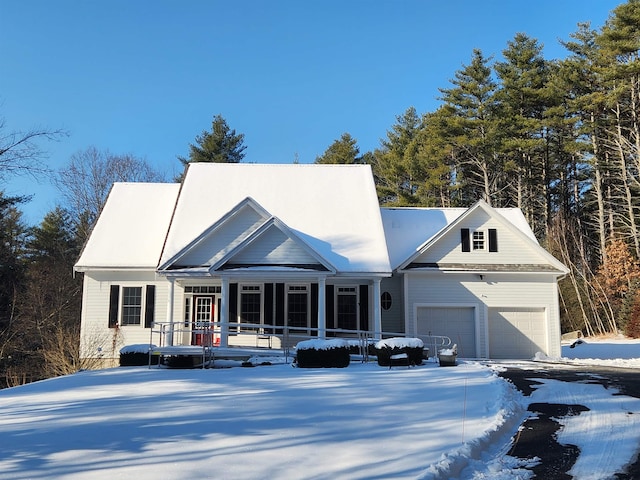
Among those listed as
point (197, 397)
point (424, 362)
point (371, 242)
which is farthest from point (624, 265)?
point (197, 397)

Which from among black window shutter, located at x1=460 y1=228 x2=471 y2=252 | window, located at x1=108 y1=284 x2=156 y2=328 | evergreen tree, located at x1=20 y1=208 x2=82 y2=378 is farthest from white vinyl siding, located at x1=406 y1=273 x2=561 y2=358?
evergreen tree, located at x1=20 y1=208 x2=82 y2=378

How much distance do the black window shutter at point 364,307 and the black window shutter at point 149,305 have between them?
7938mm

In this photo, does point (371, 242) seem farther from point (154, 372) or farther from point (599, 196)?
point (599, 196)

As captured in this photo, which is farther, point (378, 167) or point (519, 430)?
point (378, 167)

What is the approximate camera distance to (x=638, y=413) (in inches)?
336

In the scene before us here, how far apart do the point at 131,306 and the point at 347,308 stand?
27.3 ft

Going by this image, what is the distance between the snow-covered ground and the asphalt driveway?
0.55 feet

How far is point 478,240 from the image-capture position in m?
21.7

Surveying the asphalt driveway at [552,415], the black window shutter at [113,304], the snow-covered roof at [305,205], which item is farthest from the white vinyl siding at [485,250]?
the black window shutter at [113,304]

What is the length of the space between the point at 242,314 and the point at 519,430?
13918mm

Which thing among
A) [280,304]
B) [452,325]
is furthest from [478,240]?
[280,304]

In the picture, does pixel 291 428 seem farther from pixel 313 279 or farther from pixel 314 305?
pixel 314 305

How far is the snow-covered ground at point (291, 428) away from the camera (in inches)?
222

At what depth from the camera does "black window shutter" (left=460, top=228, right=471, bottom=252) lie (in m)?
21.5
